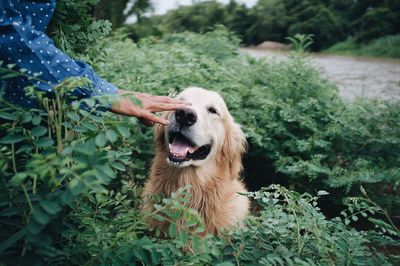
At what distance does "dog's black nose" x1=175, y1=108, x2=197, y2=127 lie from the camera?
9.80 ft

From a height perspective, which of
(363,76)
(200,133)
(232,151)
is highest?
(200,133)

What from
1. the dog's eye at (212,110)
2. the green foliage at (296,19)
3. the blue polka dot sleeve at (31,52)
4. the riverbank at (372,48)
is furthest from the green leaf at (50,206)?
the green foliage at (296,19)

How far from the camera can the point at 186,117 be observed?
3033 mm

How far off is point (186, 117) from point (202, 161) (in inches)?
19.6

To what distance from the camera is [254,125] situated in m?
4.48

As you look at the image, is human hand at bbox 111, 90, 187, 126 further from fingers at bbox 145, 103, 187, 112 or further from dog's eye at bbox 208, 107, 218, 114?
dog's eye at bbox 208, 107, 218, 114

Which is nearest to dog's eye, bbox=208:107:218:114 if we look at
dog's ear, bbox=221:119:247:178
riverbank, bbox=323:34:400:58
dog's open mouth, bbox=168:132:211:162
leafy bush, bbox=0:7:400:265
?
dog's ear, bbox=221:119:247:178

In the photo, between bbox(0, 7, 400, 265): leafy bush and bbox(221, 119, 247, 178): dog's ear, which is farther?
bbox(221, 119, 247, 178): dog's ear

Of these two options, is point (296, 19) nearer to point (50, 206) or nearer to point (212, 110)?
point (212, 110)

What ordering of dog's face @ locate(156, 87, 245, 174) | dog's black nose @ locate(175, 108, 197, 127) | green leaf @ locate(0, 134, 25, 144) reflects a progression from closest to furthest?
green leaf @ locate(0, 134, 25, 144) < dog's black nose @ locate(175, 108, 197, 127) < dog's face @ locate(156, 87, 245, 174)

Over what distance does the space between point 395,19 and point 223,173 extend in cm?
2229

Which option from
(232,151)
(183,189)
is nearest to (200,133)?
(232,151)

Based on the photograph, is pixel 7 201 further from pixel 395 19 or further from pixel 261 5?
pixel 261 5

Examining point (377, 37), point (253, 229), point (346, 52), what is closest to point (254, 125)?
point (253, 229)
